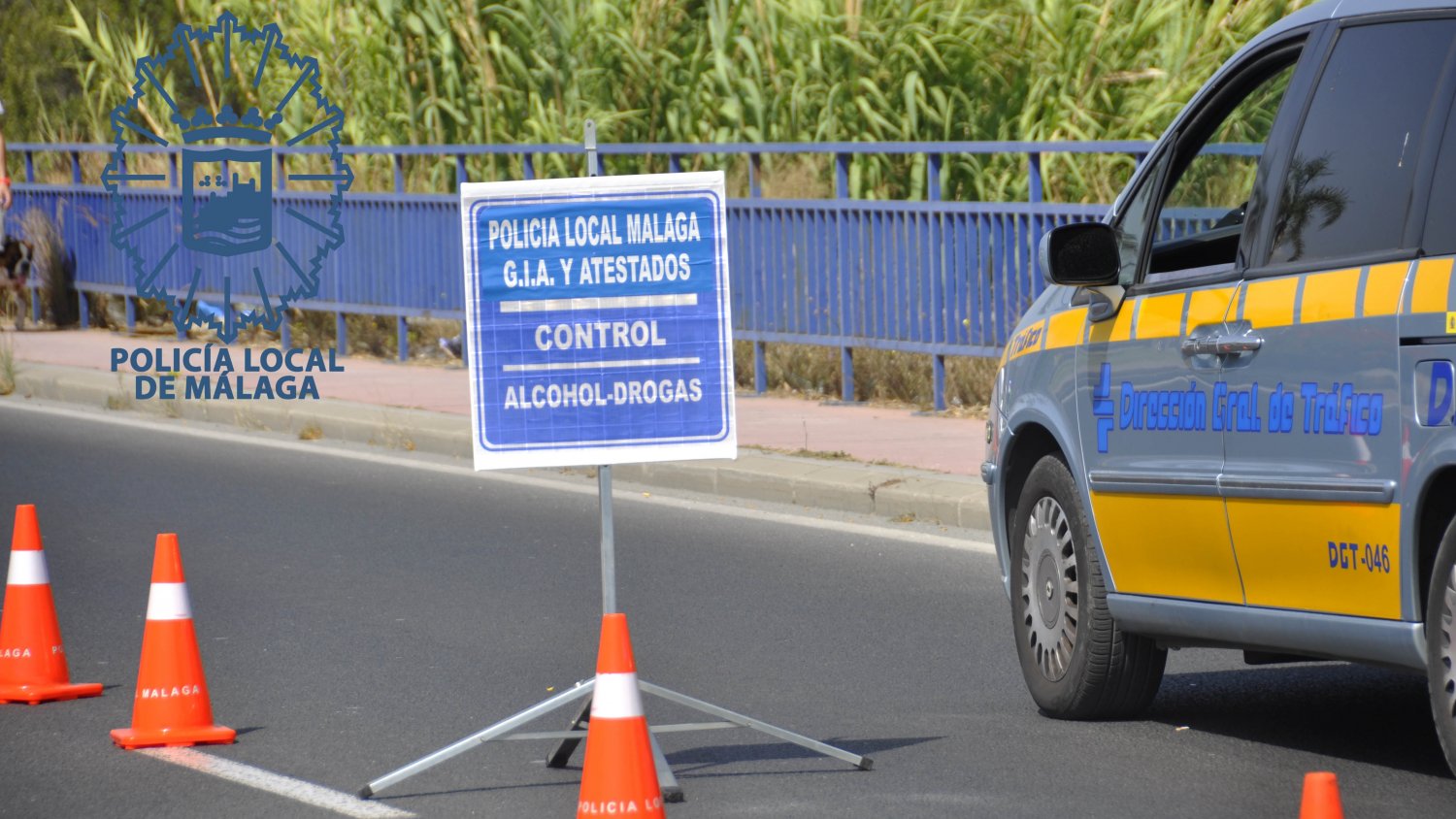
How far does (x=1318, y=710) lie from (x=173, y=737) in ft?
10.7

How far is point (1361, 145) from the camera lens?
5.23m

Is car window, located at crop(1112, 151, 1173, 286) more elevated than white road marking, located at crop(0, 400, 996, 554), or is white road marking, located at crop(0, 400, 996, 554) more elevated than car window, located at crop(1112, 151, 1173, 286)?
car window, located at crop(1112, 151, 1173, 286)

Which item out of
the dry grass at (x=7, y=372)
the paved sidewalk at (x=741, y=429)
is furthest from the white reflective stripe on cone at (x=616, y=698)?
the dry grass at (x=7, y=372)

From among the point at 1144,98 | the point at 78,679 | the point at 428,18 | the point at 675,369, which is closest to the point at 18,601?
the point at 78,679

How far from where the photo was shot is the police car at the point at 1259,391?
4.95 m

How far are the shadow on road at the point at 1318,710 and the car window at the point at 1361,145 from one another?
141 centimetres

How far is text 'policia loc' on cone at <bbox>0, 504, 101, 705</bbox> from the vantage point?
6875mm

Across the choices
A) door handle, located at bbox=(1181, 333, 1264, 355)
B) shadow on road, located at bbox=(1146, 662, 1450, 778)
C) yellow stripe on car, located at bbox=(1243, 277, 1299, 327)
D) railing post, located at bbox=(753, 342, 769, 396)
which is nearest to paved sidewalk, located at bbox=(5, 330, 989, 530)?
railing post, located at bbox=(753, 342, 769, 396)

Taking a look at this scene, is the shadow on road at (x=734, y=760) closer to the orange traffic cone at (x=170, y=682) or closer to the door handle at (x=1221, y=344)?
the orange traffic cone at (x=170, y=682)

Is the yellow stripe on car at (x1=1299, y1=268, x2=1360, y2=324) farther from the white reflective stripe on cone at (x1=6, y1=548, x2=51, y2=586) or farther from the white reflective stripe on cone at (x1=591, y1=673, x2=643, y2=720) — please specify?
the white reflective stripe on cone at (x1=6, y1=548, x2=51, y2=586)

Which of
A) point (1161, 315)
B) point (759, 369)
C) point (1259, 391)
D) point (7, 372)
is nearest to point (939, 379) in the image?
point (759, 369)

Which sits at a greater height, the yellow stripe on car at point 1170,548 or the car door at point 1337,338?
the car door at point 1337,338

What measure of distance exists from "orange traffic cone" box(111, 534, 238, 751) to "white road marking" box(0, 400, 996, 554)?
4078mm

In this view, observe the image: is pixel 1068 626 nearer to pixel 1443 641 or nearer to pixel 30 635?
pixel 1443 641
